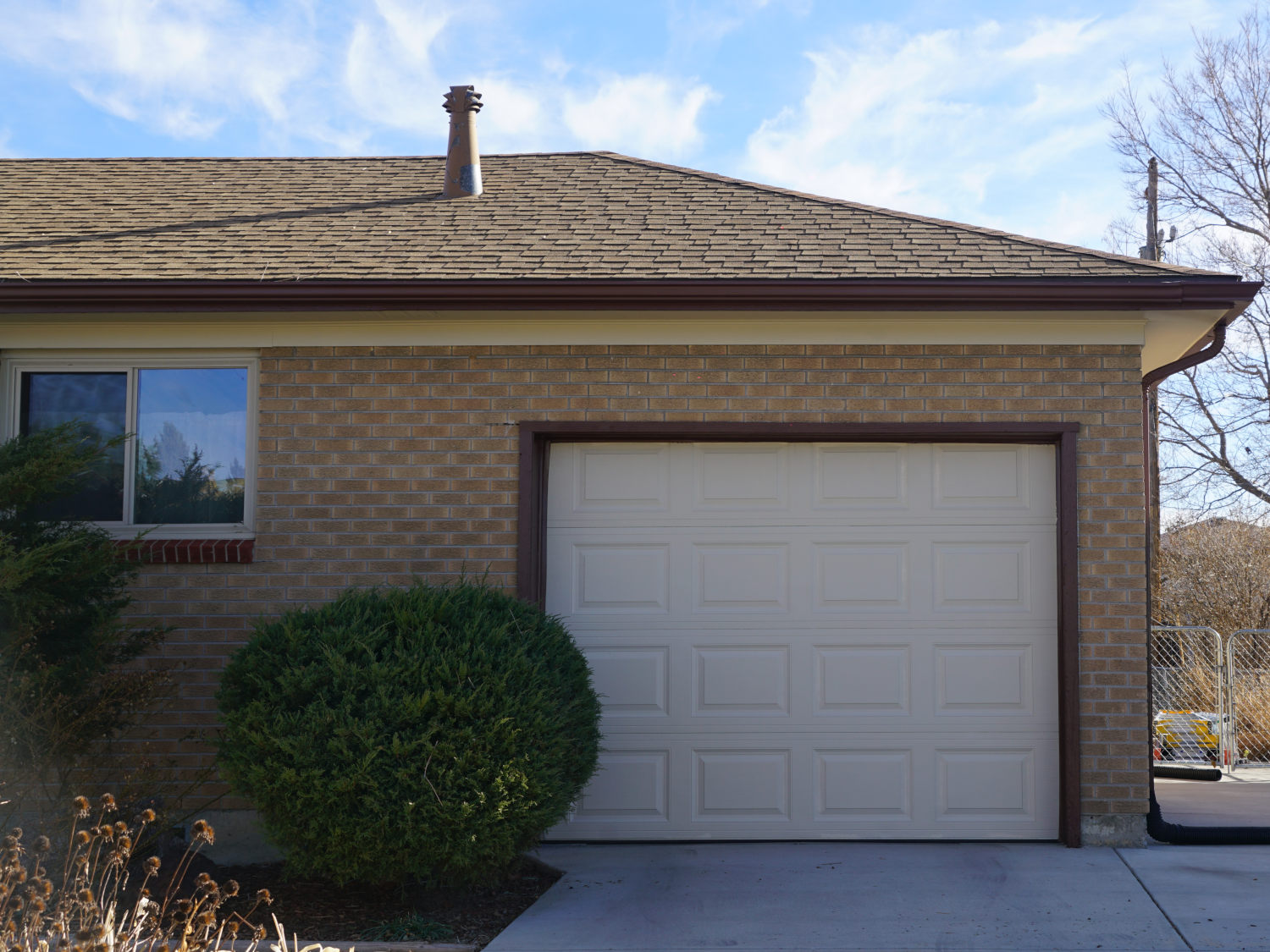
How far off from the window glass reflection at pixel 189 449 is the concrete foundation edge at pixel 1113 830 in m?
5.25

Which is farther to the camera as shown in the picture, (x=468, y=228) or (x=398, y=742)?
(x=468, y=228)

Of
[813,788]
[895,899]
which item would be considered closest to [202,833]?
[895,899]

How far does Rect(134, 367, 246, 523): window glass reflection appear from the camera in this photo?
22.4 feet

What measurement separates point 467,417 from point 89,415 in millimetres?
2331

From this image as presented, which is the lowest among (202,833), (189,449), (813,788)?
(813,788)

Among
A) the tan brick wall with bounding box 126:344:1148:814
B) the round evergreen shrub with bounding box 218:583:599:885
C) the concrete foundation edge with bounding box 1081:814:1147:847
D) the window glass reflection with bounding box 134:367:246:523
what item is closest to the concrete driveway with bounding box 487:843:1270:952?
the concrete foundation edge with bounding box 1081:814:1147:847

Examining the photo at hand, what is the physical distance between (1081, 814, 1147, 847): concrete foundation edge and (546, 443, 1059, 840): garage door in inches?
8.3

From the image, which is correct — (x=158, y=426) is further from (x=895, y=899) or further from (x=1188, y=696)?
(x=1188, y=696)

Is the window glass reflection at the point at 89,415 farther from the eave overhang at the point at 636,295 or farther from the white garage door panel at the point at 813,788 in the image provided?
the white garage door panel at the point at 813,788

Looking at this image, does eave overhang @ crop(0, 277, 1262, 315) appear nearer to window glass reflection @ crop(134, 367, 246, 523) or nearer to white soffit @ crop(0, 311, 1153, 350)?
white soffit @ crop(0, 311, 1153, 350)

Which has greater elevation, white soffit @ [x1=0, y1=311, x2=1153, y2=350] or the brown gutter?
the brown gutter

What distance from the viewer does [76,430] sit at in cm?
654

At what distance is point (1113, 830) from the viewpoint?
6383 mm

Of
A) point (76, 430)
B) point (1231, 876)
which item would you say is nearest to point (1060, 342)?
point (1231, 876)
